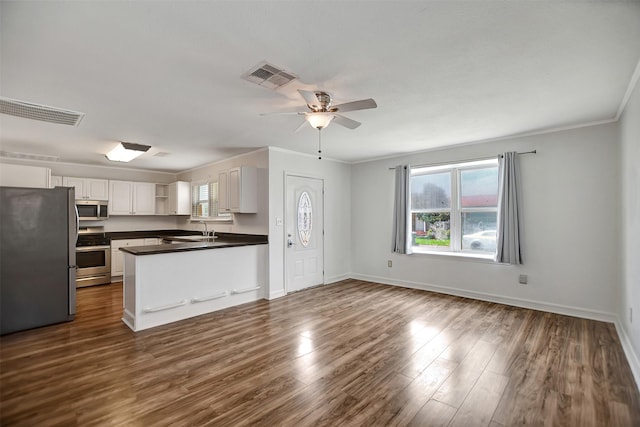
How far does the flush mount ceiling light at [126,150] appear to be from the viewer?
15.1ft

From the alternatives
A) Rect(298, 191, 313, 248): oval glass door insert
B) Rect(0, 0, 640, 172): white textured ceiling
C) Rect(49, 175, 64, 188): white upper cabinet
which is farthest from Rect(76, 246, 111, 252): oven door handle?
Rect(298, 191, 313, 248): oval glass door insert

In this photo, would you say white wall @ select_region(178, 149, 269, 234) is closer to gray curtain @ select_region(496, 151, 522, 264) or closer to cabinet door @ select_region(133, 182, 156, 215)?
cabinet door @ select_region(133, 182, 156, 215)

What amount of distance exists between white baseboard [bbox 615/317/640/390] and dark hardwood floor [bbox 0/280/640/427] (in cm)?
6

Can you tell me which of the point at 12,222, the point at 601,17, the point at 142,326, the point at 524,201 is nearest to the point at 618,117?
the point at 524,201

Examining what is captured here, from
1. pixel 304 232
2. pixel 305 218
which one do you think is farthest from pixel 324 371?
pixel 305 218

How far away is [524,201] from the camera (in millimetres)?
4398

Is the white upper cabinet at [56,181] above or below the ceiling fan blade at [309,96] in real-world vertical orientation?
below

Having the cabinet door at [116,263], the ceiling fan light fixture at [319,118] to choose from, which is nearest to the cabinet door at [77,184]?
the cabinet door at [116,263]

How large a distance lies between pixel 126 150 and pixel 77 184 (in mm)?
2335

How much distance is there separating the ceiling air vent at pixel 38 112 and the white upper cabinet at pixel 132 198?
328 cm

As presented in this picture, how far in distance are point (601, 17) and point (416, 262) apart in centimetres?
428

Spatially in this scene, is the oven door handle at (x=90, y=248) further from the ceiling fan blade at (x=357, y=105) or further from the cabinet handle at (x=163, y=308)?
the ceiling fan blade at (x=357, y=105)

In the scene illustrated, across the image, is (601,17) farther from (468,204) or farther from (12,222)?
(12,222)

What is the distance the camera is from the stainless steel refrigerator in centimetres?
359
